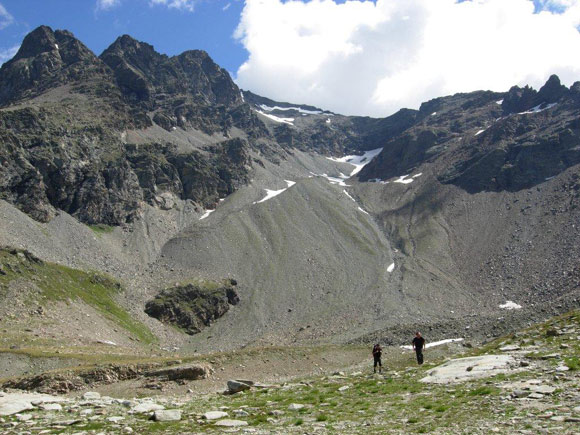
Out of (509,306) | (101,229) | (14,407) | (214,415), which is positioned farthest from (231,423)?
(101,229)

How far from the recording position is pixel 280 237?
16988 centimetres

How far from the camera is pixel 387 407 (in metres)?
19.4

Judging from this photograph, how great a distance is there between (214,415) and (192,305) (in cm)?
11717

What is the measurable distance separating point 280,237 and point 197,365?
425 feet

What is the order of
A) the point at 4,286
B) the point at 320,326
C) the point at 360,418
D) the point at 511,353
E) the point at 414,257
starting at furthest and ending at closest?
the point at 414,257 → the point at 320,326 → the point at 4,286 → the point at 511,353 → the point at 360,418

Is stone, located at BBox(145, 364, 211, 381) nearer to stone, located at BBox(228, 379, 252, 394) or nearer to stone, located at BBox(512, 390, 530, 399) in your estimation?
stone, located at BBox(228, 379, 252, 394)

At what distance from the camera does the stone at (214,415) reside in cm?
1844

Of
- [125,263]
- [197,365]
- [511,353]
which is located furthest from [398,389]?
[125,263]

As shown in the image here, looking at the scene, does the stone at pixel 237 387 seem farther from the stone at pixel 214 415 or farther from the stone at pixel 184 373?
the stone at pixel 184 373

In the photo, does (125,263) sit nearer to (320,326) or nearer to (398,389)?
(320,326)

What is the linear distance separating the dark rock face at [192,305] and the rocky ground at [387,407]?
343 ft

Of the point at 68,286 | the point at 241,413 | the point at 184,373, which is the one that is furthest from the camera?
the point at 68,286

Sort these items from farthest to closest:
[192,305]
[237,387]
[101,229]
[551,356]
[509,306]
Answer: [101,229] → [192,305] → [509,306] → [237,387] → [551,356]

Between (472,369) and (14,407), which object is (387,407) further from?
(14,407)
